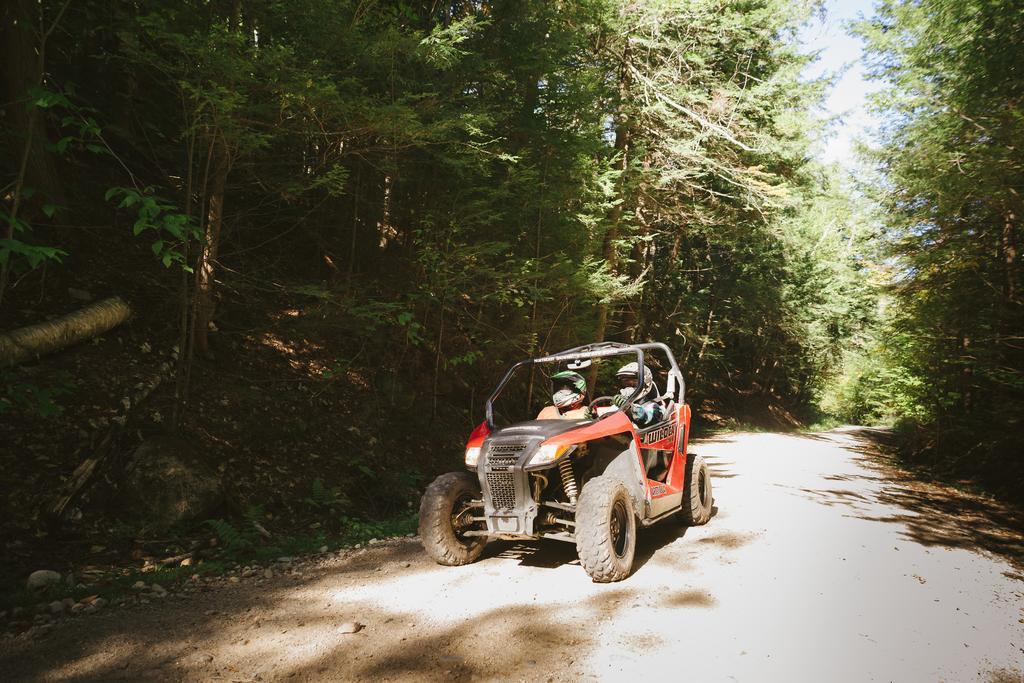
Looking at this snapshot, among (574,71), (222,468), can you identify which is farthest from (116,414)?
(574,71)

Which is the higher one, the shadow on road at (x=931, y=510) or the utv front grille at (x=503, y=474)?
the utv front grille at (x=503, y=474)

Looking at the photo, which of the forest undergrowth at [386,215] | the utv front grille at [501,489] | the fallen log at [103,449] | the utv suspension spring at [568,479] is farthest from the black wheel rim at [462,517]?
the fallen log at [103,449]

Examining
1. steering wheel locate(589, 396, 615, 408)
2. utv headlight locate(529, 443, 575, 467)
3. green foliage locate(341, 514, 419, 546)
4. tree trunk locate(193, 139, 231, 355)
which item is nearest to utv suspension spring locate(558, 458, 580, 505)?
utv headlight locate(529, 443, 575, 467)

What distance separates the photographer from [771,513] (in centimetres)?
713

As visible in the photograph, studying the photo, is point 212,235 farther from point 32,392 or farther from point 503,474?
point 503,474

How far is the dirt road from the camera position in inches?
128

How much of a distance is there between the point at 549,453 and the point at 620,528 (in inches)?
42.0

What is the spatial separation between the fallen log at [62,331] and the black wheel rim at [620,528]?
580 cm

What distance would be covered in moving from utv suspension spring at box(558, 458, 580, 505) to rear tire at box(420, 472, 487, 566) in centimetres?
86

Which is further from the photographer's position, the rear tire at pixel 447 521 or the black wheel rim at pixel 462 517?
the black wheel rim at pixel 462 517

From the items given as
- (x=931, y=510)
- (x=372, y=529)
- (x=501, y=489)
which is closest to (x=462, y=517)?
(x=501, y=489)

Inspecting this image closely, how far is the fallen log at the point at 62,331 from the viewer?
5.69m

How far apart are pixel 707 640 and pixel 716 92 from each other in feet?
41.6

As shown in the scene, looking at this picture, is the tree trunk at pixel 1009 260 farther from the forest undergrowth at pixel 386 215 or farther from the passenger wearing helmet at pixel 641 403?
the passenger wearing helmet at pixel 641 403
